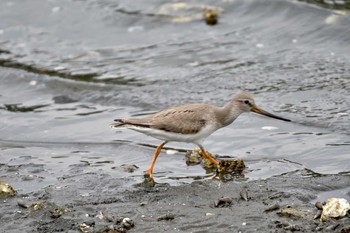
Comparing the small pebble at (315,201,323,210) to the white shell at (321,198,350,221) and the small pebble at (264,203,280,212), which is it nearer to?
the white shell at (321,198,350,221)

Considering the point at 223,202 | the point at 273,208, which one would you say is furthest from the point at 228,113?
the point at 273,208

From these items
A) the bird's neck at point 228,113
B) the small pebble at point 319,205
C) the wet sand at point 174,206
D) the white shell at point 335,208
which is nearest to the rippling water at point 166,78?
the wet sand at point 174,206

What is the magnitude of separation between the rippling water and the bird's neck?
1.61 ft

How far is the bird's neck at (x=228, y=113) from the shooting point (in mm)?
7863

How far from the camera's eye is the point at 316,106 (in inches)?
374

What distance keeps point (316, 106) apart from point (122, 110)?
256 cm

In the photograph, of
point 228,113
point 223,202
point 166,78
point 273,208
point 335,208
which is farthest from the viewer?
point 166,78

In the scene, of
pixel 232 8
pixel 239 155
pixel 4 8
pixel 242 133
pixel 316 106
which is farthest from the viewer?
pixel 4 8

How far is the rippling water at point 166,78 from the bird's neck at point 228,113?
0.49m

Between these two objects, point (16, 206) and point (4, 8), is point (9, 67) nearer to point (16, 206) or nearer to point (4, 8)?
point (4, 8)

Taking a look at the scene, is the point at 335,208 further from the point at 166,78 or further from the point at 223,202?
the point at 166,78

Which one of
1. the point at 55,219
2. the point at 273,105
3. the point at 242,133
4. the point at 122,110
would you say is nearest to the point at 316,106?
the point at 273,105

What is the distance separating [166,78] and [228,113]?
354 centimetres

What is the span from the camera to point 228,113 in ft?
26.0
